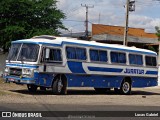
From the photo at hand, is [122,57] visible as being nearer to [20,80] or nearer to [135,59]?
[135,59]

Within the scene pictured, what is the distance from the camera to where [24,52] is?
70.5ft

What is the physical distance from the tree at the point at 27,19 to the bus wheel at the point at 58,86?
43.7ft

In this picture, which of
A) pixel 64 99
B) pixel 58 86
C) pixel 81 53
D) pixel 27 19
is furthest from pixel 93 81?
pixel 27 19

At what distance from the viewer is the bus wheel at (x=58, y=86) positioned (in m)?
21.8

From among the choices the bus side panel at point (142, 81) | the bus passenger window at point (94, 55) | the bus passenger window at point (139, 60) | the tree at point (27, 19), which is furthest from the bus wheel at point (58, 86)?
the tree at point (27, 19)

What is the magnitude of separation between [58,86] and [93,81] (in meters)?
2.87

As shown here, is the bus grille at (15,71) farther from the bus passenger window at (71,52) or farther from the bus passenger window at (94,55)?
the bus passenger window at (94,55)

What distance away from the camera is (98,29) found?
7681 centimetres

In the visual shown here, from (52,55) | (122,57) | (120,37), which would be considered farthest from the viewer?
(120,37)

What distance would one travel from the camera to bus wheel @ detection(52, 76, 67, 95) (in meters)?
21.8

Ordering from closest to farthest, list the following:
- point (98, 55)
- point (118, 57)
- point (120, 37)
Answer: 1. point (98, 55)
2. point (118, 57)
3. point (120, 37)

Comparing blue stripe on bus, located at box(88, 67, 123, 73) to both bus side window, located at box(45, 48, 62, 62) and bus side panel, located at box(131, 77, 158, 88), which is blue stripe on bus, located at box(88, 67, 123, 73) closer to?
bus side panel, located at box(131, 77, 158, 88)

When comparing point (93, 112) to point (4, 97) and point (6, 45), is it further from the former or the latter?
point (6, 45)

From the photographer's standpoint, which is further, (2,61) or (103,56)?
(2,61)
